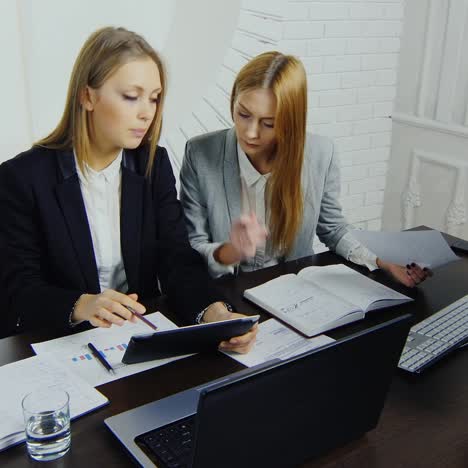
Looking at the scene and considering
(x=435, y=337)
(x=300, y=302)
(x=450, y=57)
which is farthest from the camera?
(x=450, y=57)

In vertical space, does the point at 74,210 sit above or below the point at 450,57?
below

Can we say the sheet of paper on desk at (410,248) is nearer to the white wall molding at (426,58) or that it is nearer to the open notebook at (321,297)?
the open notebook at (321,297)

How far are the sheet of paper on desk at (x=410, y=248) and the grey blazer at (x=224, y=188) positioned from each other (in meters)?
0.27

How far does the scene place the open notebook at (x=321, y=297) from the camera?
1.39m

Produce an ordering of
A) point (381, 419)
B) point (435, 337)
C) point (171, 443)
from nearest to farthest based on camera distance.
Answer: point (171, 443)
point (381, 419)
point (435, 337)

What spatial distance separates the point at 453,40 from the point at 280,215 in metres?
1.66

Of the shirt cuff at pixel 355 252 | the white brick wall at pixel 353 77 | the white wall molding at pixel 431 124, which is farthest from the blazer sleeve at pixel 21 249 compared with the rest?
the white wall molding at pixel 431 124

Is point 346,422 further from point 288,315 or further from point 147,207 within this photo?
point 147,207

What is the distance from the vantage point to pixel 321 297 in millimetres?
1488

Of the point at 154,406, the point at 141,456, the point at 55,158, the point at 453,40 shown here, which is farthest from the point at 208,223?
the point at 453,40

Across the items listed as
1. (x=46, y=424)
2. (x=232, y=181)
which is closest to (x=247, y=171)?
(x=232, y=181)

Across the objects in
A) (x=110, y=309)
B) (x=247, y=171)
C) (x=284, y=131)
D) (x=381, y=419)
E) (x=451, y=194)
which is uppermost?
(x=284, y=131)

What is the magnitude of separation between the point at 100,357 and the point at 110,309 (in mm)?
95

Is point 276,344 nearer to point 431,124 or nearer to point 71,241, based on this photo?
point 71,241
